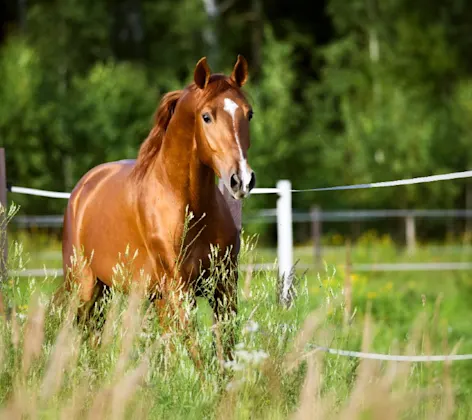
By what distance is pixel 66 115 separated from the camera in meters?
20.9

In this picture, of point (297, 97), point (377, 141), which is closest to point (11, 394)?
point (377, 141)

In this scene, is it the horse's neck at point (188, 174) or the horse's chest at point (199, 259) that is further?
the horse's neck at point (188, 174)

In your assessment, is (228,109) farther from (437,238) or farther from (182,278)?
(437,238)

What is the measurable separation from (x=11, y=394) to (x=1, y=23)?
29040mm

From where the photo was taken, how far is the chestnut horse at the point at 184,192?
14.9ft

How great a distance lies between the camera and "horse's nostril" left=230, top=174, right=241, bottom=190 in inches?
171

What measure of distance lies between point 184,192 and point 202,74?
0.53m

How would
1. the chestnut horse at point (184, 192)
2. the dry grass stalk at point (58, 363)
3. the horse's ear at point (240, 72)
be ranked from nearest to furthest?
the dry grass stalk at point (58, 363) < the chestnut horse at point (184, 192) < the horse's ear at point (240, 72)

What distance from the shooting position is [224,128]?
4539 mm

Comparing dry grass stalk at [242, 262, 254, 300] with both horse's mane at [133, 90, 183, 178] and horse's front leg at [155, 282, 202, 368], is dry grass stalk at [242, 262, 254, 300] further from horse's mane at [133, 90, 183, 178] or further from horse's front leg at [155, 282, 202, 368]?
horse's mane at [133, 90, 183, 178]

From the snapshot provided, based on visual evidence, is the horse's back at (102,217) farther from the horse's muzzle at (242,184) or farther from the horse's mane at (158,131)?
the horse's muzzle at (242,184)

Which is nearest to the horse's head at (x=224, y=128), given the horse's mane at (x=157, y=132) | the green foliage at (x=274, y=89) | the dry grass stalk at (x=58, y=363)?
the horse's mane at (x=157, y=132)

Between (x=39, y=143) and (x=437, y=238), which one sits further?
(x=437, y=238)

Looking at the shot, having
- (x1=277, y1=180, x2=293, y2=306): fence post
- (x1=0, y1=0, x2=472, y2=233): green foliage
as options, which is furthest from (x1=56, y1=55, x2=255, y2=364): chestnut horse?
(x1=0, y1=0, x2=472, y2=233): green foliage
